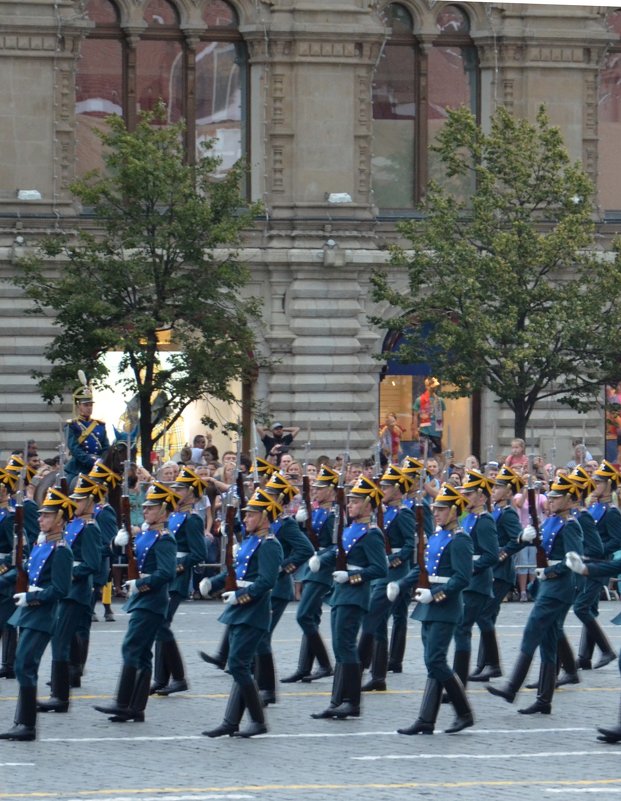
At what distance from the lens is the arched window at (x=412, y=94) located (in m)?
38.6

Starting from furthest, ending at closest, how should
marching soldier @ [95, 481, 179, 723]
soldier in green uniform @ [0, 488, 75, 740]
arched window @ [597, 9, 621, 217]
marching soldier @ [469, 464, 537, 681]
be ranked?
arched window @ [597, 9, 621, 217] < marching soldier @ [469, 464, 537, 681] < marching soldier @ [95, 481, 179, 723] < soldier in green uniform @ [0, 488, 75, 740]

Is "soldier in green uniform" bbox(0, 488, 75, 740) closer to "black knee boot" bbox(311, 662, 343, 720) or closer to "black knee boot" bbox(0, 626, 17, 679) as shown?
"black knee boot" bbox(311, 662, 343, 720)

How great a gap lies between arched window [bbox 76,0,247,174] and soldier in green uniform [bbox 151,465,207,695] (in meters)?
18.9

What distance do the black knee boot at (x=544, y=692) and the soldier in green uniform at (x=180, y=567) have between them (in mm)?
2949

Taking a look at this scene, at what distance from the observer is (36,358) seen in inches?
1430

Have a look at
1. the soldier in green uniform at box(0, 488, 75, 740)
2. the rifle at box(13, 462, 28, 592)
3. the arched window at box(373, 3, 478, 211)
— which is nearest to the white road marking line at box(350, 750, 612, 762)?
the soldier in green uniform at box(0, 488, 75, 740)

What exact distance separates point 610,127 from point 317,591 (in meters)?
22.1

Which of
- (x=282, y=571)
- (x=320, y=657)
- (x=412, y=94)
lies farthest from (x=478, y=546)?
(x=412, y=94)

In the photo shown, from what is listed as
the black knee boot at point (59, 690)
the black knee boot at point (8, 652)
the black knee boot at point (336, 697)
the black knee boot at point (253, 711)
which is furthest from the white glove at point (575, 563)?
the black knee boot at point (8, 652)

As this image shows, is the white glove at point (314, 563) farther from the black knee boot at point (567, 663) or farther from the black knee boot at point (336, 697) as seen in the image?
the black knee boot at point (567, 663)

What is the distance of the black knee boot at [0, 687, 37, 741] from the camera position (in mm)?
16125

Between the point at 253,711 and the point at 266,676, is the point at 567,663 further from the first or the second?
the point at 253,711

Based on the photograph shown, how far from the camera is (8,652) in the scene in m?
19.6

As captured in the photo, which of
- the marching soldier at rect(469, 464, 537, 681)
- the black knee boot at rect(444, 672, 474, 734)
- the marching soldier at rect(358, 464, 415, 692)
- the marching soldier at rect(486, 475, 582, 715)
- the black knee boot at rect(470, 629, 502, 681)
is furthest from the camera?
the black knee boot at rect(470, 629, 502, 681)
